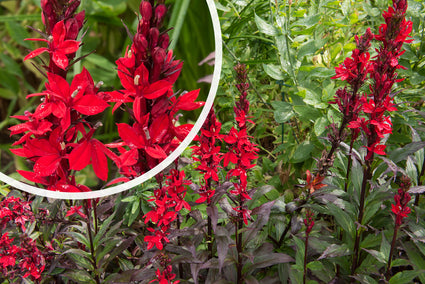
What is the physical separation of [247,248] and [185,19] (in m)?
0.89

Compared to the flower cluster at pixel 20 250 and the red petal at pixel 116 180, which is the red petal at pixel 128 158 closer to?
the red petal at pixel 116 180

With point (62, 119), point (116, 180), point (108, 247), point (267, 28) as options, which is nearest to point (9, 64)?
point (62, 119)

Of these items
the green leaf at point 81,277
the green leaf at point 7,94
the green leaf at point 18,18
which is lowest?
the green leaf at point 81,277

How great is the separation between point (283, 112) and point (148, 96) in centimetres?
109

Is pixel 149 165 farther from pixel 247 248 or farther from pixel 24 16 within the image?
pixel 247 248

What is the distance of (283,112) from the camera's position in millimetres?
1803

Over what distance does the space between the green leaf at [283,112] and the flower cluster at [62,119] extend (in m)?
1.06

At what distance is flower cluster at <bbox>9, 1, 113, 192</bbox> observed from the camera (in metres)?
0.78

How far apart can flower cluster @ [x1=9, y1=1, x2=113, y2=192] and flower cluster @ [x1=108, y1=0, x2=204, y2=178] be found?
5 cm

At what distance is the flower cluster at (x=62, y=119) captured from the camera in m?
0.78

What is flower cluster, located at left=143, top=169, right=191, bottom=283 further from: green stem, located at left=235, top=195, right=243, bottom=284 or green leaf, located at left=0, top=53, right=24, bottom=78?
green leaf, located at left=0, top=53, right=24, bottom=78

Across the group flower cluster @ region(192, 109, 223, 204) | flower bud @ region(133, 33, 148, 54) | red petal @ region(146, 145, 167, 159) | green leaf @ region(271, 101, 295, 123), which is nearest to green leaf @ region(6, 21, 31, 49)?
flower bud @ region(133, 33, 148, 54)

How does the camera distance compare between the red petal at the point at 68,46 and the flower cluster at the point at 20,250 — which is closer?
the red petal at the point at 68,46

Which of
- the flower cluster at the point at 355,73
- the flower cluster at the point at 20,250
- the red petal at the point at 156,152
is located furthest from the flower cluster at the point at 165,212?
the flower cluster at the point at 355,73
